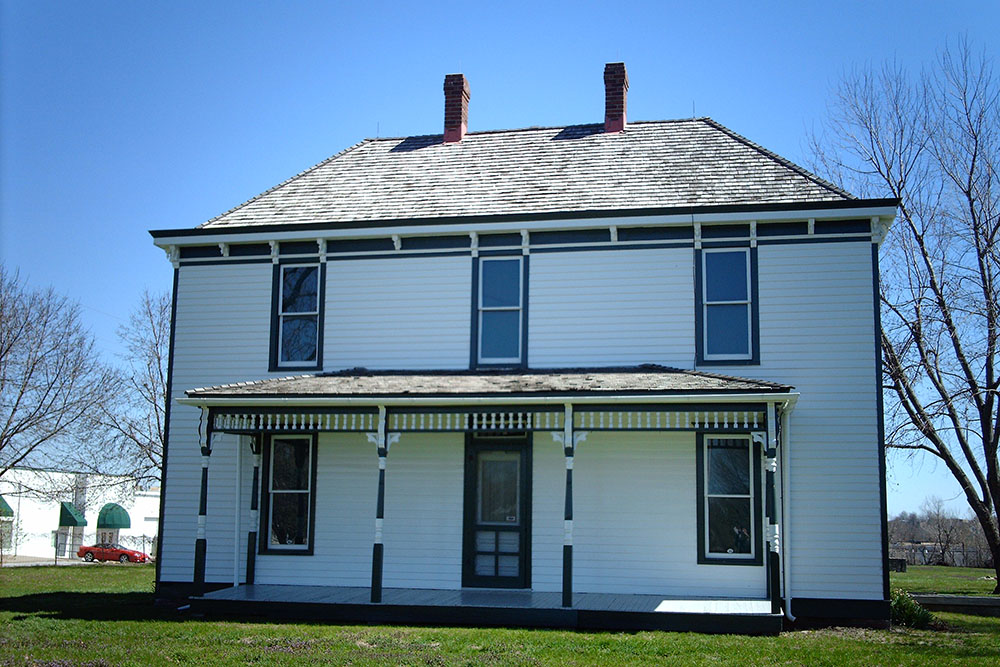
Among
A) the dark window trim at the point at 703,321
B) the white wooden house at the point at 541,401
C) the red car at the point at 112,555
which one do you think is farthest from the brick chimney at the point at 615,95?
the red car at the point at 112,555

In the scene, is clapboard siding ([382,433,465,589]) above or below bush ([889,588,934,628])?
above

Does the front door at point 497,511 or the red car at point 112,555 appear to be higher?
the front door at point 497,511

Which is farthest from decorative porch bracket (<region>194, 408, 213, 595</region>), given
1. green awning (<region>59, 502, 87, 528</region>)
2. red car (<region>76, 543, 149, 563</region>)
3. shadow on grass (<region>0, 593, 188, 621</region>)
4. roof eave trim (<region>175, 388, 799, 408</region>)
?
green awning (<region>59, 502, 87, 528</region>)

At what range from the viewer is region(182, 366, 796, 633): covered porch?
13953mm

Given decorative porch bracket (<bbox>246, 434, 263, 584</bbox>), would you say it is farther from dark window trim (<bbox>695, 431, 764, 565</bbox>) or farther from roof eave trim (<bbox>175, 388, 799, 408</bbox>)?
dark window trim (<bbox>695, 431, 764, 565</bbox>)

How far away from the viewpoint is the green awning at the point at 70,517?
49.9 m

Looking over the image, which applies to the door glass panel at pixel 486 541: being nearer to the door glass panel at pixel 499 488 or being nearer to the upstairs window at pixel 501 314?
the door glass panel at pixel 499 488

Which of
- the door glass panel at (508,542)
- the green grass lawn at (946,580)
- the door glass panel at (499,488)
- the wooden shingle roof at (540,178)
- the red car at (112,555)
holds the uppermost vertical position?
the wooden shingle roof at (540,178)

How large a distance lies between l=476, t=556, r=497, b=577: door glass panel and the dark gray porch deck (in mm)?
368

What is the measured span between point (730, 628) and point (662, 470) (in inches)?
119

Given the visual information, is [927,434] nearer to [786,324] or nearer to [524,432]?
[786,324]

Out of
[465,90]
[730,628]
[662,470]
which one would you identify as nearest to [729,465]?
[662,470]

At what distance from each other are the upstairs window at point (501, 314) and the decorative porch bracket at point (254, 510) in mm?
4025

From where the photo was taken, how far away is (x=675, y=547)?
15328 millimetres
